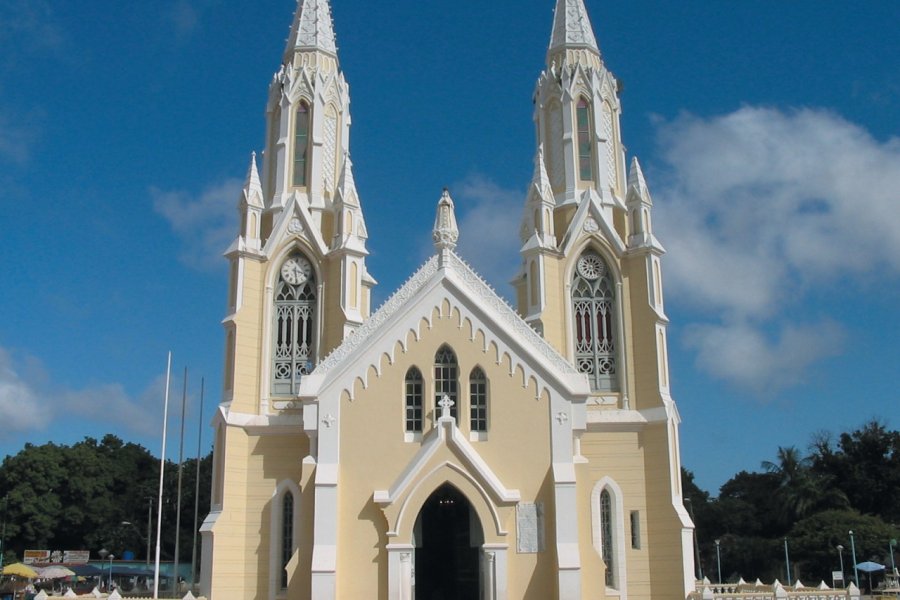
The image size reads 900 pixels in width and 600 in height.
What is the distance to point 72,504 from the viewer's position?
67062 mm

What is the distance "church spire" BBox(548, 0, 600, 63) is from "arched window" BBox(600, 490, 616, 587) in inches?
619

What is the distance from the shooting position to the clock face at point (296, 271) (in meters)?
30.4

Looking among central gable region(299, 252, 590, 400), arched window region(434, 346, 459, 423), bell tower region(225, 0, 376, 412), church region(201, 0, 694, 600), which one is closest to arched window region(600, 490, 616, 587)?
church region(201, 0, 694, 600)

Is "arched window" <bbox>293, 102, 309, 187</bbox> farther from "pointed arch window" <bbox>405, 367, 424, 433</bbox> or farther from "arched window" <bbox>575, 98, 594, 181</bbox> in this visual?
"arched window" <bbox>575, 98, 594, 181</bbox>

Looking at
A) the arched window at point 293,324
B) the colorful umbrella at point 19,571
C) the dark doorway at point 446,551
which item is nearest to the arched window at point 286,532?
the arched window at point 293,324

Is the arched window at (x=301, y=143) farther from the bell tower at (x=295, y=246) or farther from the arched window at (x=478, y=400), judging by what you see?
the arched window at (x=478, y=400)

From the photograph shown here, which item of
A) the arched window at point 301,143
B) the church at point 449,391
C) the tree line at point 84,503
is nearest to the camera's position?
the church at point 449,391

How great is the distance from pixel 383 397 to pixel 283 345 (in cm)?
541

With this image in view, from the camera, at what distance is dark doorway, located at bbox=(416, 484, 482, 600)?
26.9 m

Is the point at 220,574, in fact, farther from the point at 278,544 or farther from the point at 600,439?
the point at 600,439

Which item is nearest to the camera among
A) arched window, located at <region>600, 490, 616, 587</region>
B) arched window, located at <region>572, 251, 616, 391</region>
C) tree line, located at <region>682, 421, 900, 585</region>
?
arched window, located at <region>600, 490, 616, 587</region>

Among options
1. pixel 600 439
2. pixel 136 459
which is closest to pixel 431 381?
pixel 600 439

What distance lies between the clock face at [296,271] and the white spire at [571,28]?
11.9 m

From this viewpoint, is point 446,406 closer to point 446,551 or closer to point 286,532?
point 446,551
